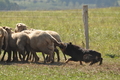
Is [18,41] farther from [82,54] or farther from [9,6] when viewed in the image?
[9,6]

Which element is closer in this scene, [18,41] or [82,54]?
[82,54]

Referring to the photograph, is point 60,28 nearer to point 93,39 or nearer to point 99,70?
point 93,39

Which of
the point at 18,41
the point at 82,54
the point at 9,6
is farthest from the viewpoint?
the point at 9,6

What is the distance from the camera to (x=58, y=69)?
46.7 feet

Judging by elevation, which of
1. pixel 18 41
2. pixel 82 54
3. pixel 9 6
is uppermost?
pixel 18 41

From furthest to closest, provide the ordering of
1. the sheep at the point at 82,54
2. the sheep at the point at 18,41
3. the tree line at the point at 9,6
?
1. the tree line at the point at 9,6
2. the sheep at the point at 18,41
3. the sheep at the point at 82,54

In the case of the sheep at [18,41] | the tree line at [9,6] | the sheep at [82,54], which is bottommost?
the tree line at [9,6]

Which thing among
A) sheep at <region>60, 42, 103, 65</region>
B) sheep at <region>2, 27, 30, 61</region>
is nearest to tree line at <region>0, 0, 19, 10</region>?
sheep at <region>2, 27, 30, 61</region>

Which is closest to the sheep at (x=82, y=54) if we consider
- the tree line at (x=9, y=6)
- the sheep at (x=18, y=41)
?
the sheep at (x=18, y=41)

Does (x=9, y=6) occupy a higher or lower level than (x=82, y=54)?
lower

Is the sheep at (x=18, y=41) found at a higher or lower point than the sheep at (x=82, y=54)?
higher

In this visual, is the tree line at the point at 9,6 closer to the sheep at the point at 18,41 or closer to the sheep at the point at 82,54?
the sheep at the point at 18,41

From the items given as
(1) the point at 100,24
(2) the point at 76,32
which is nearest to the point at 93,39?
(2) the point at 76,32

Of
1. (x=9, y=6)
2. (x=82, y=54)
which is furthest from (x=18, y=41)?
(x=9, y=6)
